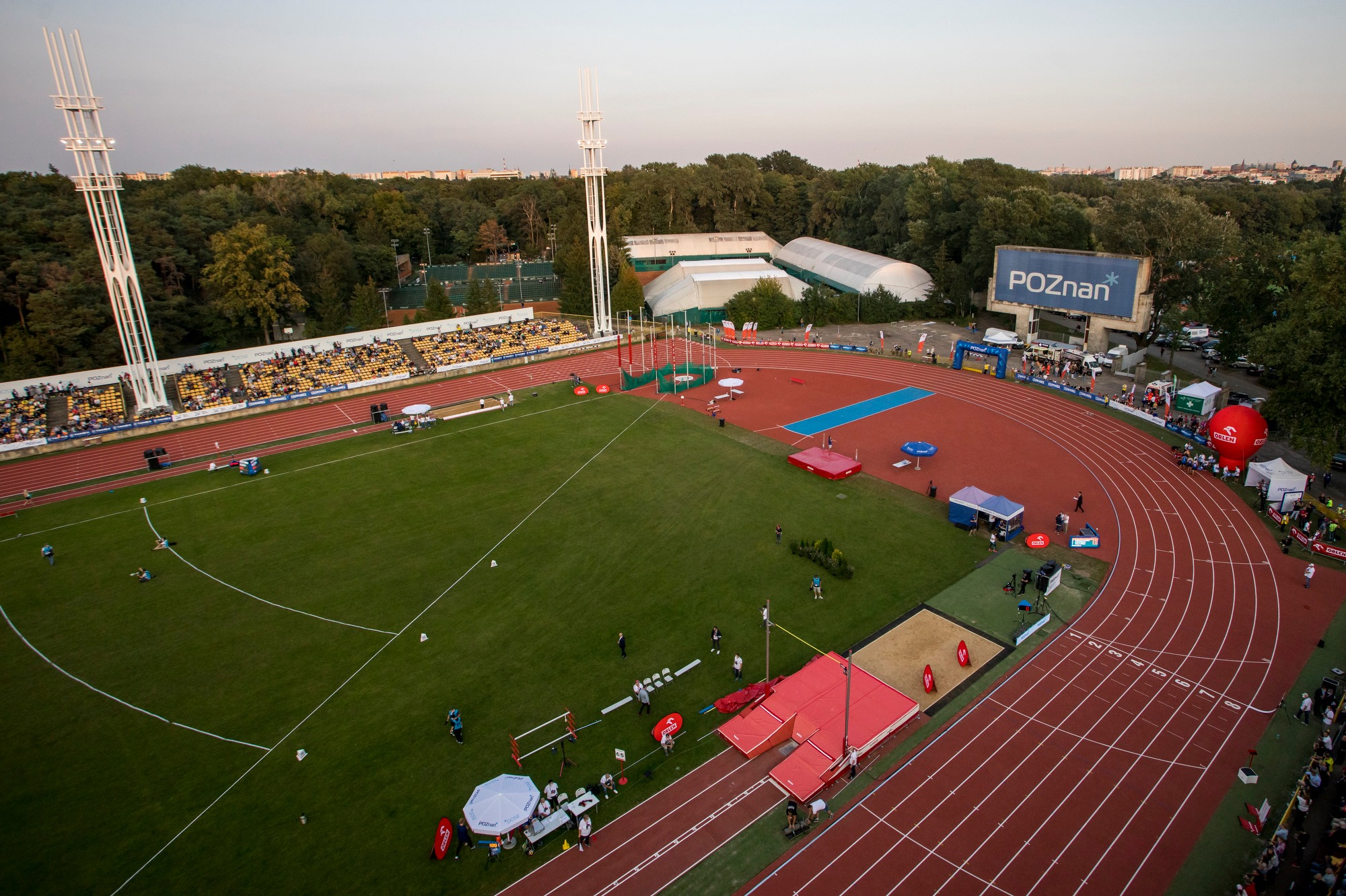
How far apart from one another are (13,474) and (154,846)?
33.6 meters

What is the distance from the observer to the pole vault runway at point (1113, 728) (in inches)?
591

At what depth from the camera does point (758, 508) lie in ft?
101

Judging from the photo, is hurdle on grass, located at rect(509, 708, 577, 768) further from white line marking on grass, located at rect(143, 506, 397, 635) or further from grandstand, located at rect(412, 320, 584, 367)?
grandstand, located at rect(412, 320, 584, 367)

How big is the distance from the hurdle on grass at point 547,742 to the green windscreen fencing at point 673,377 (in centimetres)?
3206

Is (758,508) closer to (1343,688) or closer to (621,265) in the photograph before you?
(1343,688)

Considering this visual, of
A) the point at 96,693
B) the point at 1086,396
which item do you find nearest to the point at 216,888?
the point at 96,693

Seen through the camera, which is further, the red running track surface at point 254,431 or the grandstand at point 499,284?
the grandstand at point 499,284

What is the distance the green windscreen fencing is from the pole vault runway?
2061cm

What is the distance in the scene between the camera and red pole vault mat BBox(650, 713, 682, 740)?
18344 millimetres

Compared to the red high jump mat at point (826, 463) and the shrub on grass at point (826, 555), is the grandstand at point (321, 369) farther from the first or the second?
the shrub on grass at point (826, 555)

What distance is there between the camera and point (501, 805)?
15805 mm

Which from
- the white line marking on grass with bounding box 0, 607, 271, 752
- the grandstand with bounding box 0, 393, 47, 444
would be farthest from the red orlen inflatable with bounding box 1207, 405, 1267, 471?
the grandstand with bounding box 0, 393, 47, 444

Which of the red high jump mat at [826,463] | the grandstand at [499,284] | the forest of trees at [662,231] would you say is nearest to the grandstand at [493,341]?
the forest of trees at [662,231]

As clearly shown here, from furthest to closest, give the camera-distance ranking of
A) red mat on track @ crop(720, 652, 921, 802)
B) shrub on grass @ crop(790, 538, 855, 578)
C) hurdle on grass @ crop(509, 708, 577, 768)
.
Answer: shrub on grass @ crop(790, 538, 855, 578) < hurdle on grass @ crop(509, 708, 577, 768) < red mat on track @ crop(720, 652, 921, 802)
